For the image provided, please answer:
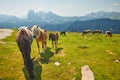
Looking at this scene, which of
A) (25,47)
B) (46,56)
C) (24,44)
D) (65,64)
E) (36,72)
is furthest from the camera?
(46,56)

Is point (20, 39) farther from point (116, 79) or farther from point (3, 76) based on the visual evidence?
point (116, 79)

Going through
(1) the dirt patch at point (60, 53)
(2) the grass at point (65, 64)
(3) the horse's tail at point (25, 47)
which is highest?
(3) the horse's tail at point (25, 47)

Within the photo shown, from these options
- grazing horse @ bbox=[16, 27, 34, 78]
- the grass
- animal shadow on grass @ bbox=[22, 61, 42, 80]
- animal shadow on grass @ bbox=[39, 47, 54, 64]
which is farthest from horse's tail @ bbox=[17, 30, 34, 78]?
animal shadow on grass @ bbox=[39, 47, 54, 64]

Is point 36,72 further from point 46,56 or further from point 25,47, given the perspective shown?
point 46,56

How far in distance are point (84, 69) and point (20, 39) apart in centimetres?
811

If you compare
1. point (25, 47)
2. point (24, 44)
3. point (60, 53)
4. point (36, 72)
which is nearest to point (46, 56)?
point (60, 53)

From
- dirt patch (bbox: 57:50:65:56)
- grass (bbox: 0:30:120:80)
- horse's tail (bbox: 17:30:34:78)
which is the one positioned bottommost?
grass (bbox: 0:30:120:80)

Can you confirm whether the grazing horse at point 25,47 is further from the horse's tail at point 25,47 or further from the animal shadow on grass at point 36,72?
the animal shadow on grass at point 36,72

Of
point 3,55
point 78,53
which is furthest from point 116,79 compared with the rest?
point 3,55

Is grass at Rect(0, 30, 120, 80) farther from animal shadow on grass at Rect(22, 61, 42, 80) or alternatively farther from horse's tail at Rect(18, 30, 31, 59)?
horse's tail at Rect(18, 30, 31, 59)

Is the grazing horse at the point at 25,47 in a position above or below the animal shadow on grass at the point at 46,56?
above

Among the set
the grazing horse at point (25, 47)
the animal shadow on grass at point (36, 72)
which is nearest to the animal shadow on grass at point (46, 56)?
the animal shadow on grass at point (36, 72)

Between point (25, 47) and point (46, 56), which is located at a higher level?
point (25, 47)

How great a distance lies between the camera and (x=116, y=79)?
63.8ft
